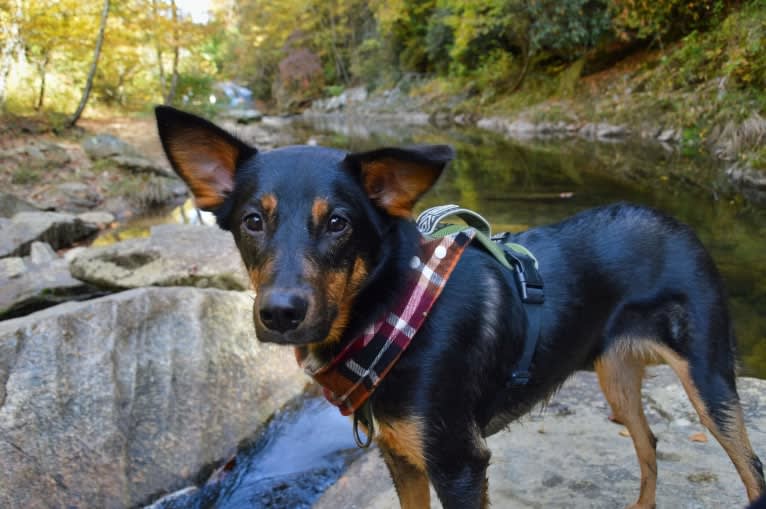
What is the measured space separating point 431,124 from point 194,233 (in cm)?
2243

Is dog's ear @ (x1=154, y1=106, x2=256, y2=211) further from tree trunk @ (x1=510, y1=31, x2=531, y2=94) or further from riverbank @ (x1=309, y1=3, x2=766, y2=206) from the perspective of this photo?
tree trunk @ (x1=510, y1=31, x2=531, y2=94)

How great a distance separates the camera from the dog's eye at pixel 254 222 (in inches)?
82.4

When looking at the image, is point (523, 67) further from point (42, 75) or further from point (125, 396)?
point (125, 396)

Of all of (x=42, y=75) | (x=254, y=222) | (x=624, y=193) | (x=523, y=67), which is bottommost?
(x=624, y=193)

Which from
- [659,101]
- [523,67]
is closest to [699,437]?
[659,101]

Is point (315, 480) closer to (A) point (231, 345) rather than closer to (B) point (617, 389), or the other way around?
(A) point (231, 345)

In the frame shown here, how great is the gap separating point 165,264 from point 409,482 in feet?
15.8

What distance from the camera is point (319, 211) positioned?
2027 millimetres

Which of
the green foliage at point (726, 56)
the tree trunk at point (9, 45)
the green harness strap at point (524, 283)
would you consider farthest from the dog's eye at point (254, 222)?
the tree trunk at point (9, 45)

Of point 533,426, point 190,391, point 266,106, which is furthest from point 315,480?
point 266,106

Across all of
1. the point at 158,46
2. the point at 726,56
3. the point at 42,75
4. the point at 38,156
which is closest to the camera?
the point at 38,156

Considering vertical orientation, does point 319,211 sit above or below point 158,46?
below

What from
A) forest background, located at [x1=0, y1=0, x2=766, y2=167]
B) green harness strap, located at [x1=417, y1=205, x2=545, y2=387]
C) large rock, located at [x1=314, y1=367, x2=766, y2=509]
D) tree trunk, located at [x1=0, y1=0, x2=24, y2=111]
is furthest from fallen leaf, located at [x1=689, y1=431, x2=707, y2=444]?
tree trunk, located at [x1=0, y1=0, x2=24, y2=111]

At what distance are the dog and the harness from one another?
40mm
